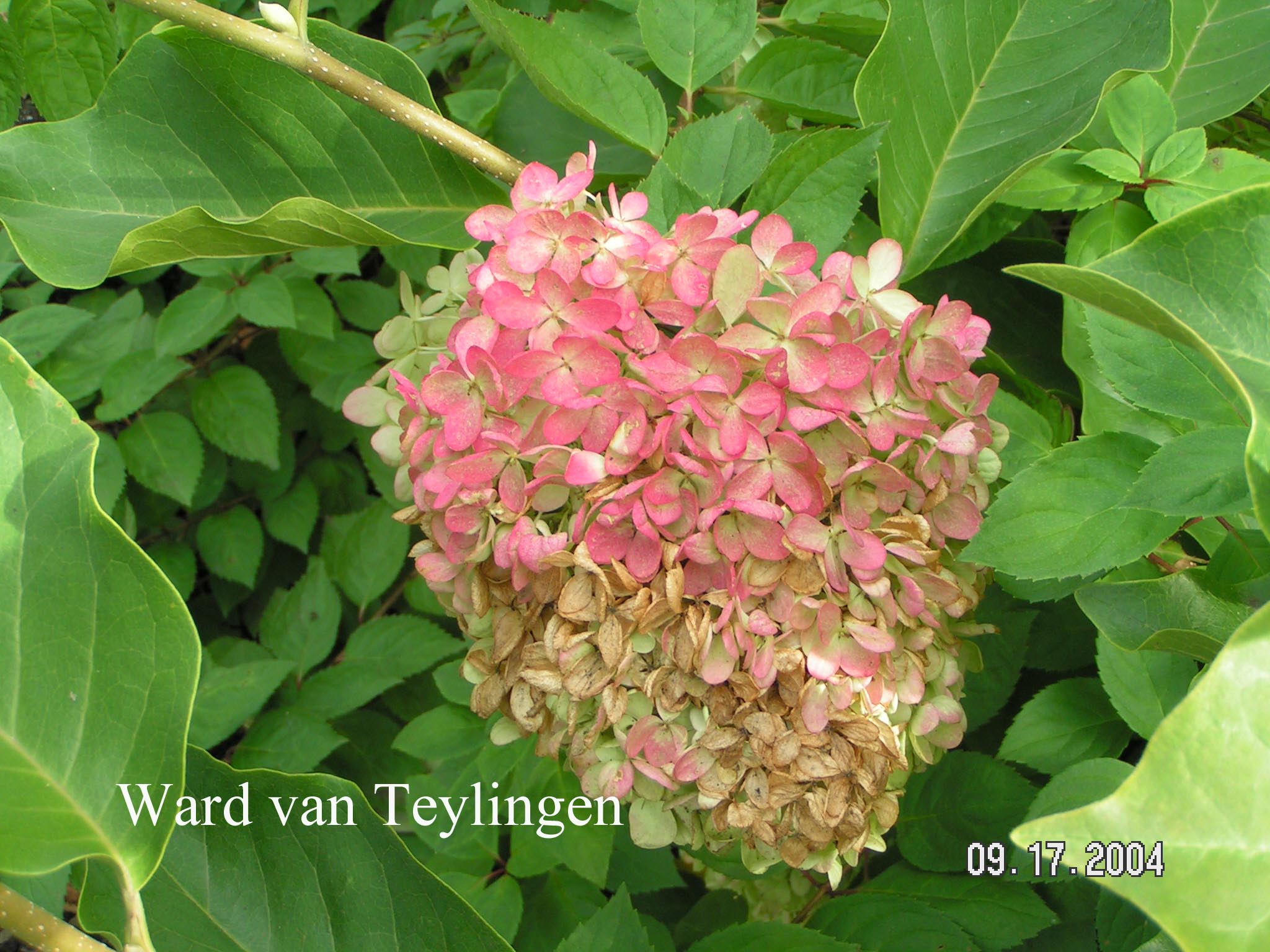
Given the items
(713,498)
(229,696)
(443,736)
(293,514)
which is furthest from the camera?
(293,514)

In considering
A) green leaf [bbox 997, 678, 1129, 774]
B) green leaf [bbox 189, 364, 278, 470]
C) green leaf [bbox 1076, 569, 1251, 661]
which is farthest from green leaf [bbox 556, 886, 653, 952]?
green leaf [bbox 189, 364, 278, 470]

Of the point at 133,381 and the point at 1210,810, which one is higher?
the point at 1210,810

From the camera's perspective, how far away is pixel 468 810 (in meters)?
1.20

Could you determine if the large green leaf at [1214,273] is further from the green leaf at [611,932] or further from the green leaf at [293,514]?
the green leaf at [293,514]

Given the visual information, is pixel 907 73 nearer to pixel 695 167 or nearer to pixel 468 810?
pixel 695 167

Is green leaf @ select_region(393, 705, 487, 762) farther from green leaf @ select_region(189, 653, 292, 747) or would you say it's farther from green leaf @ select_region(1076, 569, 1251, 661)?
green leaf @ select_region(1076, 569, 1251, 661)

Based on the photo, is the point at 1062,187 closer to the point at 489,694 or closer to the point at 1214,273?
the point at 1214,273

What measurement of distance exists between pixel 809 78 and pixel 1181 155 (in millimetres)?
343

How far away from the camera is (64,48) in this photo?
1060 millimetres

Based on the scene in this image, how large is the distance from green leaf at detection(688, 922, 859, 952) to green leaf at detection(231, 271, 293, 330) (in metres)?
1.05

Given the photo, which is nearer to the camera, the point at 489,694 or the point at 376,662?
the point at 489,694

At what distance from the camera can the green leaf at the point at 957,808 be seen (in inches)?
36.3

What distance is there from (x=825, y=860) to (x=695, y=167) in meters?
0.56

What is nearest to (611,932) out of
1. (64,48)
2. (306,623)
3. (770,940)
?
(770,940)
